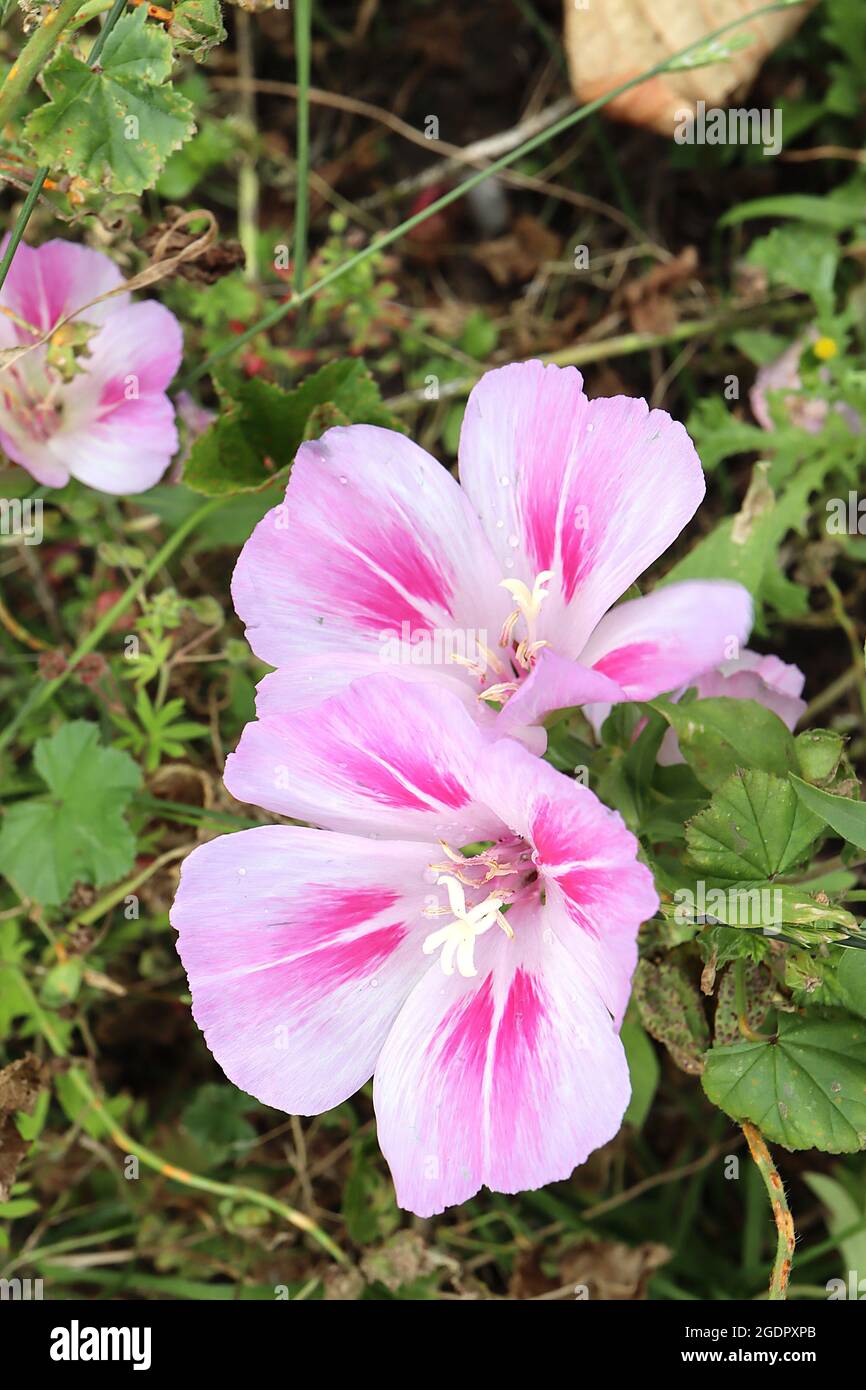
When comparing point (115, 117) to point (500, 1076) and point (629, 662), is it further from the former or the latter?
point (500, 1076)

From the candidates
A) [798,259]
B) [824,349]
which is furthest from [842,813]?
[798,259]

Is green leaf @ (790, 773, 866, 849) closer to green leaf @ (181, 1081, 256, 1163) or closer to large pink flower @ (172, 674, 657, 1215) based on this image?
large pink flower @ (172, 674, 657, 1215)

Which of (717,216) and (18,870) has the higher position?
(717,216)

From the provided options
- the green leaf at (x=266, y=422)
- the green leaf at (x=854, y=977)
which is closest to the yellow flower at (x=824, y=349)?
the green leaf at (x=266, y=422)

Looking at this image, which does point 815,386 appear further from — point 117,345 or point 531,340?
point 117,345

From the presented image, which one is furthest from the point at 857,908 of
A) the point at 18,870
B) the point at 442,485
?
the point at 18,870
